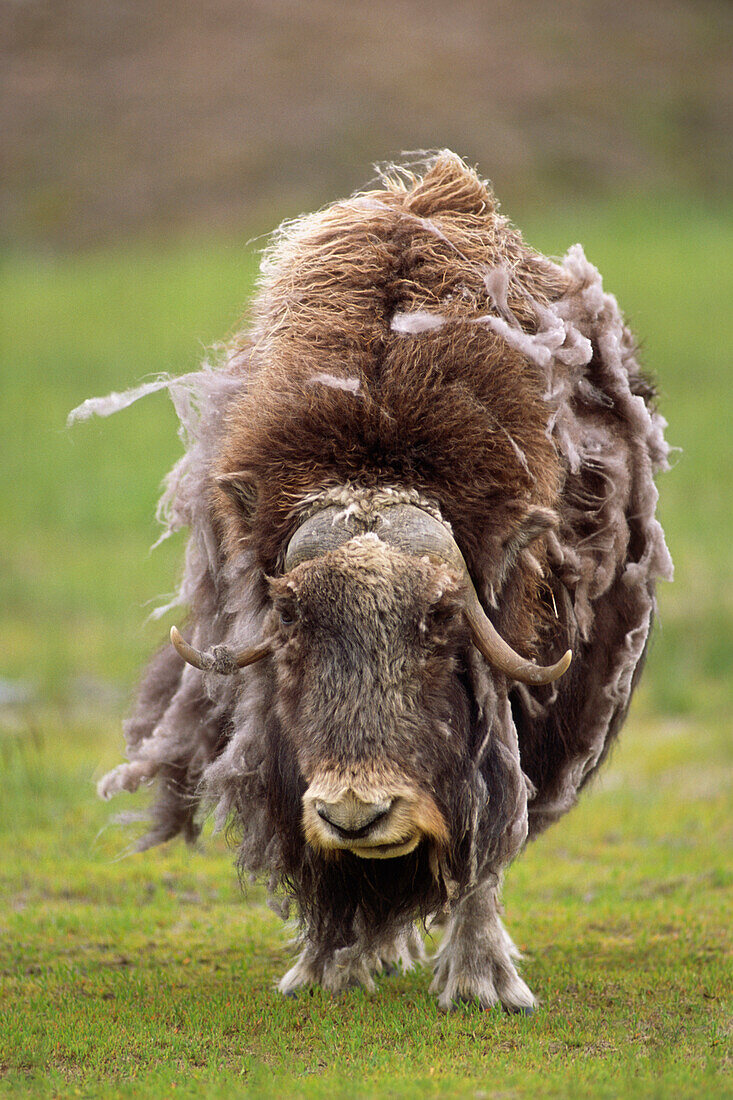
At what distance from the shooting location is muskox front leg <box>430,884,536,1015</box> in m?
3.20

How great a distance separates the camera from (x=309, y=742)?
2725mm

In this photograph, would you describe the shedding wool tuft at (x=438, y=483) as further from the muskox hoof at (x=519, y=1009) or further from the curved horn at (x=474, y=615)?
the muskox hoof at (x=519, y=1009)

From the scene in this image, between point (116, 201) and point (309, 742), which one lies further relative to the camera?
point (116, 201)

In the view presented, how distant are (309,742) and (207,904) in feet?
5.74

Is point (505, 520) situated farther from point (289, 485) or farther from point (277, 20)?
point (277, 20)

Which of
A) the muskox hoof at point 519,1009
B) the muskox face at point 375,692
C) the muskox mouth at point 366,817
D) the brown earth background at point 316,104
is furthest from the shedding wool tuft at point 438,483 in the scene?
the brown earth background at point 316,104

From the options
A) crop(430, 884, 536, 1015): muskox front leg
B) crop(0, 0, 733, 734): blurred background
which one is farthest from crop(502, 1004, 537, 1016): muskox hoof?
crop(0, 0, 733, 734): blurred background

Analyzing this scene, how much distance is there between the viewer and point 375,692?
8.80 feet

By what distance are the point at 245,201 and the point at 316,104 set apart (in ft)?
11.1

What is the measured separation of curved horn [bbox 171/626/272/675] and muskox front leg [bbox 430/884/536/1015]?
74cm

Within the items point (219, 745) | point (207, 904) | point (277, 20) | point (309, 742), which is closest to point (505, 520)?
point (309, 742)

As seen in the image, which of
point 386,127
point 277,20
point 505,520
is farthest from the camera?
point 277,20

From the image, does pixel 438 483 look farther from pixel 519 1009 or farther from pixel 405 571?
pixel 519 1009

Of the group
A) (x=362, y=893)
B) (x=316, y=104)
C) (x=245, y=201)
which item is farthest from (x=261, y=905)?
(x=316, y=104)
